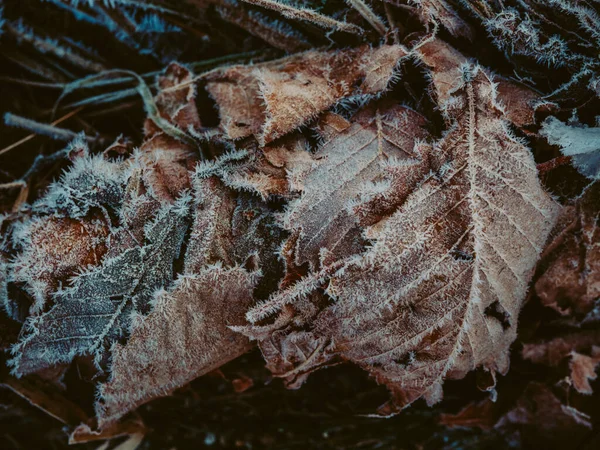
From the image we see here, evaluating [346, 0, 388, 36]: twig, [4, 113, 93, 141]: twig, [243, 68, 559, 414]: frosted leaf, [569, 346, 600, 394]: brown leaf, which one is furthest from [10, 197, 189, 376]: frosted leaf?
[569, 346, 600, 394]: brown leaf

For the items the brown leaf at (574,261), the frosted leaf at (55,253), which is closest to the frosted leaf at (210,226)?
the frosted leaf at (55,253)

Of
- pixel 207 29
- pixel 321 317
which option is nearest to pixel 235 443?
pixel 321 317

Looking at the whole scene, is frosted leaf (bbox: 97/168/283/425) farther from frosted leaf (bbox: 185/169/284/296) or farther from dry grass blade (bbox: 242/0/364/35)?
dry grass blade (bbox: 242/0/364/35)

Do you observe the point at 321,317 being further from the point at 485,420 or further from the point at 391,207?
the point at 485,420

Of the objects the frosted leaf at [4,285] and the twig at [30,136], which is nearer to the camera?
the frosted leaf at [4,285]

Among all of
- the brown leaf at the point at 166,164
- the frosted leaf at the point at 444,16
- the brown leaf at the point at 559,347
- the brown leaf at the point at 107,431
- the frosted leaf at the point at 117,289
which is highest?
the frosted leaf at the point at 444,16

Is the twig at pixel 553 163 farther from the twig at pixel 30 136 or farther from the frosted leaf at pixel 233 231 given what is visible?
the twig at pixel 30 136

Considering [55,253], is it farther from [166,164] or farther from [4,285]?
[166,164]
